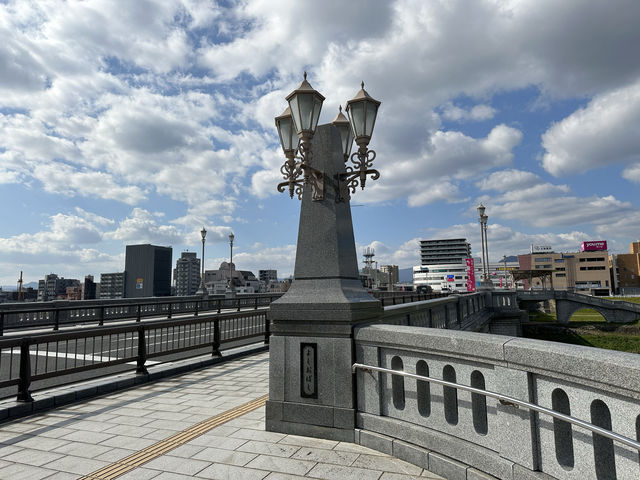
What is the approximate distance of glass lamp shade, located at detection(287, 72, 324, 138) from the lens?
18.9 ft

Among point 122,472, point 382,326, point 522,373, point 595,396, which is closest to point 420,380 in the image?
point 382,326

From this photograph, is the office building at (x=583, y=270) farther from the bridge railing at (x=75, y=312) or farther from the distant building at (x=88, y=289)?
the distant building at (x=88, y=289)

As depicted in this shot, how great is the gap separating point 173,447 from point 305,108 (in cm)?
482

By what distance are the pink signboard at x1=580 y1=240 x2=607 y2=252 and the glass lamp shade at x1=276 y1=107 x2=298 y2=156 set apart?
153690 millimetres

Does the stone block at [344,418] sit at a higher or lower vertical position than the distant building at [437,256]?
lower

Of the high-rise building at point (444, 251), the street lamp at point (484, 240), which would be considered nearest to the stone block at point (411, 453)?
the street lamp at point (484, 240)

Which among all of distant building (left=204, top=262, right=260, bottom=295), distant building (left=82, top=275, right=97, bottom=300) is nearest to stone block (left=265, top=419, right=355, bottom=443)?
distant building (left=204, top=262, right=260, bottom=295)

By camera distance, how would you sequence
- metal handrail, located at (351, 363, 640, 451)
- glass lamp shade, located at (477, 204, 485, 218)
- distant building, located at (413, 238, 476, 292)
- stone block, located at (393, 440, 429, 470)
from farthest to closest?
1. distant building, located at (413, 238, 476, 292)
2. glass lamp shade, located at (477, 204, 485, 218)
3. stone block, located at (393, 440, 429, 470)
4. metal handrail, located at (351, 363, 640, 451)

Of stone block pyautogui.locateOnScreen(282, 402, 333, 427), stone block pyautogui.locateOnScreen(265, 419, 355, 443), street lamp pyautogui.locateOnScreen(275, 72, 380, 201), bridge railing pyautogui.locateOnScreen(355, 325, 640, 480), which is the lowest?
stone block pyautogui.locateOnScreen(265, 419, 355, 443)

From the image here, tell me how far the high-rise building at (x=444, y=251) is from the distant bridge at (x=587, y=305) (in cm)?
12513

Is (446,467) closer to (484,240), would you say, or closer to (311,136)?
(311,136)

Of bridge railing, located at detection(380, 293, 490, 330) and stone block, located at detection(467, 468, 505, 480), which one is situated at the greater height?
bridge railing, located at detection(380, 293, 490, 330)

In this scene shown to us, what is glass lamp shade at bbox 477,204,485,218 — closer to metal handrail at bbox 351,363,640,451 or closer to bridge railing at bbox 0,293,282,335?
bridge railing at bbox 0,293,282,335

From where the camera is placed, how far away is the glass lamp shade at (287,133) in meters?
6.58
